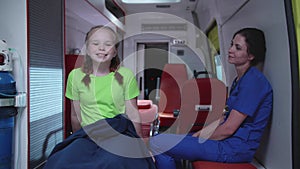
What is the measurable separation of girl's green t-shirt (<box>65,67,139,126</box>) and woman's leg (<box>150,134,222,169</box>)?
347 millimetres

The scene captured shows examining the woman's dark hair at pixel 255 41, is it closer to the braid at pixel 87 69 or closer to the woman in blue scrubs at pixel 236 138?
the woman in blue scrubs at pixel 236 138

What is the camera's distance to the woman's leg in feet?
4.99

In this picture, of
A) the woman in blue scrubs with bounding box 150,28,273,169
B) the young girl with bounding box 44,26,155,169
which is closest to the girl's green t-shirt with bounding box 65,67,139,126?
the young girl with bounding box 44,26,155,169

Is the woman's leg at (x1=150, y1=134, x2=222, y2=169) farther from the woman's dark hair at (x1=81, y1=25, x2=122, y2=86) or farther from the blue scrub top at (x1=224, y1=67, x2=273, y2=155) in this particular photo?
the woman's dark hair at (x1=81, y1=25, x2=122, y2=86)

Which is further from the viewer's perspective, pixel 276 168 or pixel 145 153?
pixel 276 168

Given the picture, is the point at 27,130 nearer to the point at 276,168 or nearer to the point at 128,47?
the point at 276,168

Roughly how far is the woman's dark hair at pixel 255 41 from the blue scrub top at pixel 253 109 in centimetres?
21

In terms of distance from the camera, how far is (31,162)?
6.41ft

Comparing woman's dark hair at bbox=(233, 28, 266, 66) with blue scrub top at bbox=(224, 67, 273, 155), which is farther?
woman's dark hair at bbox=(233, 28, 266, 66)

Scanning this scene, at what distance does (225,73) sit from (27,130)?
235 centimetres

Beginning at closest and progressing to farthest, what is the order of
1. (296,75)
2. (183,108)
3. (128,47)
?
(296,75)
(183,108)
(128,47)

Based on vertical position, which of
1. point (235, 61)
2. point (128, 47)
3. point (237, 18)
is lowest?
point (235, 61)

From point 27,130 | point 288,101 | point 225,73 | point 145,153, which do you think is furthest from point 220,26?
point 27,130

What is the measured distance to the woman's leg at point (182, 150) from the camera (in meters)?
1.52
